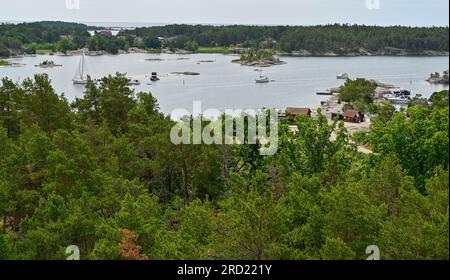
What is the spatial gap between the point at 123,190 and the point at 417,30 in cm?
9759

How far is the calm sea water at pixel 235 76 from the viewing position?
4984 centimetres

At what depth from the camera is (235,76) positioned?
6681cm

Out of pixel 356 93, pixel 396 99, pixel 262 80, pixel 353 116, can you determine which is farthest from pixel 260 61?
pixel 353 116

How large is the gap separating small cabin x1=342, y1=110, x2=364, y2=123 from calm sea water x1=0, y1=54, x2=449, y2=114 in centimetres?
800

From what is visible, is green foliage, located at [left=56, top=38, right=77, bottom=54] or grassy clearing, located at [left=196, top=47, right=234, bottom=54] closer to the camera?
green foliage, located at [left=56, top=38, right=77, bottom=54]

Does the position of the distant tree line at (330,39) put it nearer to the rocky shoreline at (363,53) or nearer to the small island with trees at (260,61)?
the rocky shoreline at (363,53)

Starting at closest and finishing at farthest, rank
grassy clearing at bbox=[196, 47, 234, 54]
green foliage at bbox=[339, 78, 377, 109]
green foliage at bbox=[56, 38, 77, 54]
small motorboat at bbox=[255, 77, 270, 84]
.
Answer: green foliage at bbox=[339, 78, 377, 109] < small motorboat at bbox=[255, 77, 270, 84] < green foliage at bbox=[56, 38, 77, 54] < grassy clearing at bbox=[196, 47, 234, 54]

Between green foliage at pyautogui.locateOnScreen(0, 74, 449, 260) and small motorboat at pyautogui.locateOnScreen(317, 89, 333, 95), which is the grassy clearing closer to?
small motorboat at pyautogui.locateOnScreen(317, 89, 333, 95)

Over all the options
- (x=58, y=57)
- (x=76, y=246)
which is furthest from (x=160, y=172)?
(x=58, y=57)

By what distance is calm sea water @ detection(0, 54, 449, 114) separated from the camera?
164 ft

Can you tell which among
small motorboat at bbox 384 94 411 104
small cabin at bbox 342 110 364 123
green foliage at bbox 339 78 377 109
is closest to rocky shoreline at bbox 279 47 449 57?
small motorboat at bbox 384 94 411 104

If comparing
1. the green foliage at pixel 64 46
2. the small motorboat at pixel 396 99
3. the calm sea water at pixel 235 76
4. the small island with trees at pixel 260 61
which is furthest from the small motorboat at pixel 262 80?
the green foliage at pixel 64 46

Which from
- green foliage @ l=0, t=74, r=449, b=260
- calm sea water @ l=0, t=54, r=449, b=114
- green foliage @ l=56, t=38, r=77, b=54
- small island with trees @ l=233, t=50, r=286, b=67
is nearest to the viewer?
green foliage @ l=0, t=74, r=449, b=260

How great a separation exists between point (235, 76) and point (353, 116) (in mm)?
29395
